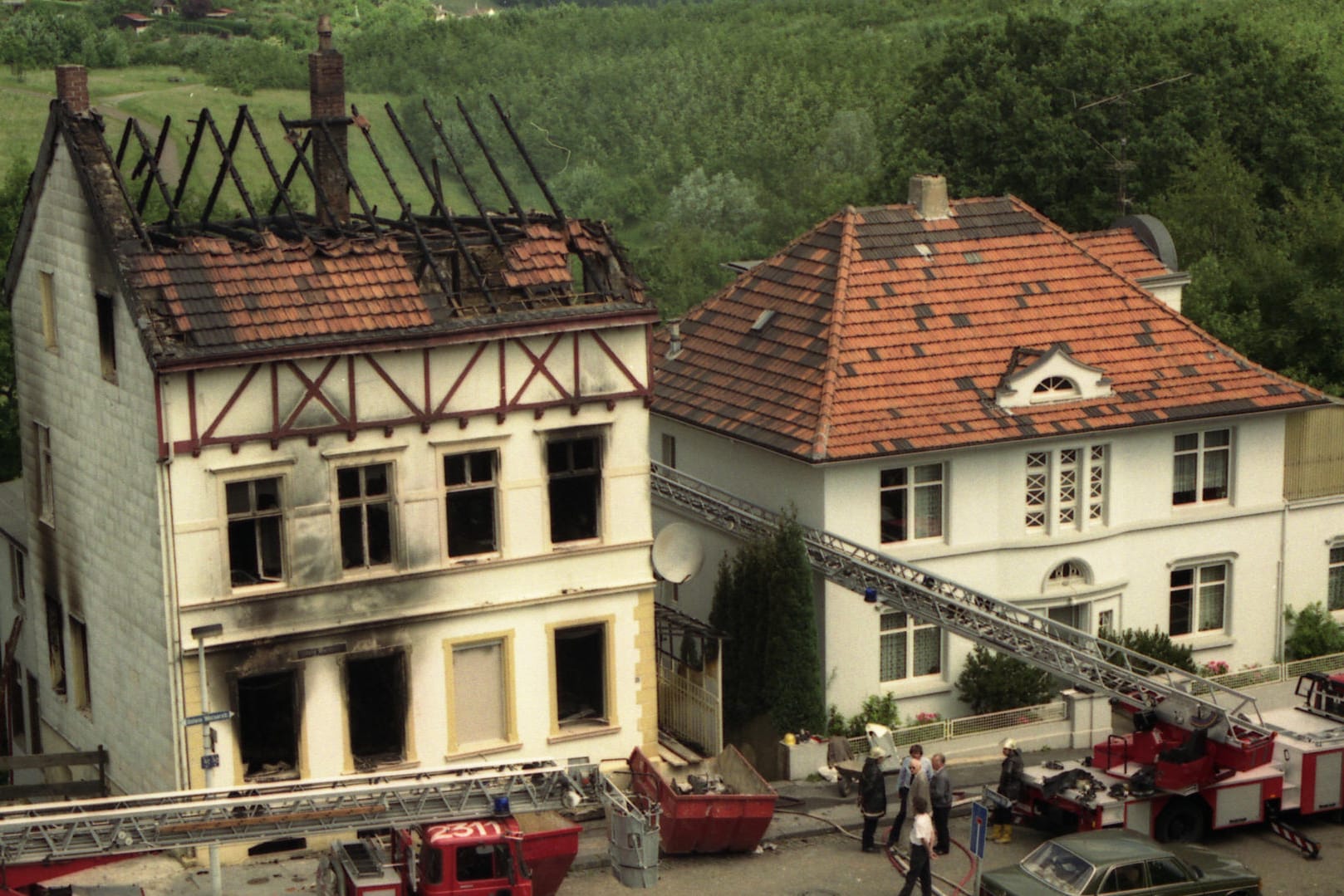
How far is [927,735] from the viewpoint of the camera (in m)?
37.2

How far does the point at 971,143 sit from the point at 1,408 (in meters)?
30.4

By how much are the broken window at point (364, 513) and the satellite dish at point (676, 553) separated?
5.20m

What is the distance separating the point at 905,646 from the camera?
39375mm

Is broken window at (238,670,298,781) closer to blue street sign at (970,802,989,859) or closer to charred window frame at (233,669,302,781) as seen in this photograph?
charred window frame at (233,669,302,781)

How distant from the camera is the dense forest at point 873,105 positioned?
197ft

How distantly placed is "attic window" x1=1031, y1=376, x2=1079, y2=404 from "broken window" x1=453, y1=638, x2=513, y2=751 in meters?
12.1

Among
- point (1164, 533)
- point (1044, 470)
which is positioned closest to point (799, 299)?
point (1044, 470)

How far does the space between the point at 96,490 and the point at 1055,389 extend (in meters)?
17.6

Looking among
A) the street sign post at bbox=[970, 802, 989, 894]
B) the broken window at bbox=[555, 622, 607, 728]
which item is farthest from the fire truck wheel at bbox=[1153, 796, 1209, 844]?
the broken window at bbox=[555, 622, 607, 728]

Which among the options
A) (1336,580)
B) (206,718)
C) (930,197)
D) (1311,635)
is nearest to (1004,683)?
(1311,635)

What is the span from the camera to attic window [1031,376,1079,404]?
131 ft

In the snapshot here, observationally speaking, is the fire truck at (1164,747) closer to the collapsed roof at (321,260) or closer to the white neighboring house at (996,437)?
the white neighboring house at (996,437)

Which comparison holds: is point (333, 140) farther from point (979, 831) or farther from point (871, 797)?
point (979, 831)

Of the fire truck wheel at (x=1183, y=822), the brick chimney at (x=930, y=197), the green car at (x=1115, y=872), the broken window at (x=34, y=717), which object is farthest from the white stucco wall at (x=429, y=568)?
the brick chimney at (x=930, y=197)
